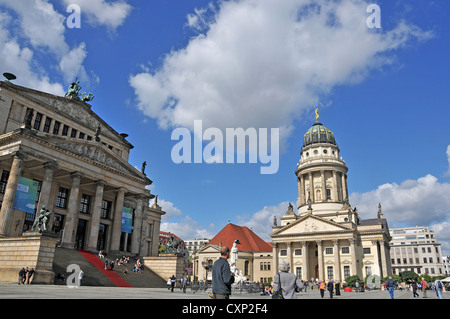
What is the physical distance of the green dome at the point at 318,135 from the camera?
3451 inches

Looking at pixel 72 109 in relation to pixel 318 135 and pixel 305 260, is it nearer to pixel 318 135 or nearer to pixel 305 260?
pixel 305 260

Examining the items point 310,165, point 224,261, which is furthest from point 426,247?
point 224,261

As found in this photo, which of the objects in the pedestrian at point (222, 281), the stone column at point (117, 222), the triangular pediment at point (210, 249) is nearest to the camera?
the pedestrian at point (222, 281)

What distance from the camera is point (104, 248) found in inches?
1671

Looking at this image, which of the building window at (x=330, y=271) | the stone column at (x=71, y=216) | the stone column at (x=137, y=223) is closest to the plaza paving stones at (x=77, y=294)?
the stone column at (x=71, y=216)

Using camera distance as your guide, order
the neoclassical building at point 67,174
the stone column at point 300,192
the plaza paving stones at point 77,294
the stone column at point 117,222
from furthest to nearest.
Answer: the stone column at point 300,192, the stone column at point 117,222, the neoclassical building at point 67,174, the plaza paving stones at point 77,294

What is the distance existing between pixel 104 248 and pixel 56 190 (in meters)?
9.77

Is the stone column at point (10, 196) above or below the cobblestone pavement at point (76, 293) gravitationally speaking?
above

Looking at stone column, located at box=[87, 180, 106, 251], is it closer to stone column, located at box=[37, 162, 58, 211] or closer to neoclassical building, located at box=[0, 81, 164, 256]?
neoclassical building, located at box=[0, 81, 164, 256]

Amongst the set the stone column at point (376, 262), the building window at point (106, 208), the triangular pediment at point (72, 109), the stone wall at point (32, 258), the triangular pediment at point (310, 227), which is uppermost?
the triangular pediment at point (72, 109)

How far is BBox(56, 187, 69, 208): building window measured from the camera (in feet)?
127

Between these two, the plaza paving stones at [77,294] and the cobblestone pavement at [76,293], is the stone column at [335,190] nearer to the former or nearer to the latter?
the plaza paving stones at [77,294]

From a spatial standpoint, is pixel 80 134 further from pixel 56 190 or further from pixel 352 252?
pixel 352 252

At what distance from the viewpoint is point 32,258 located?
77.3 feet
